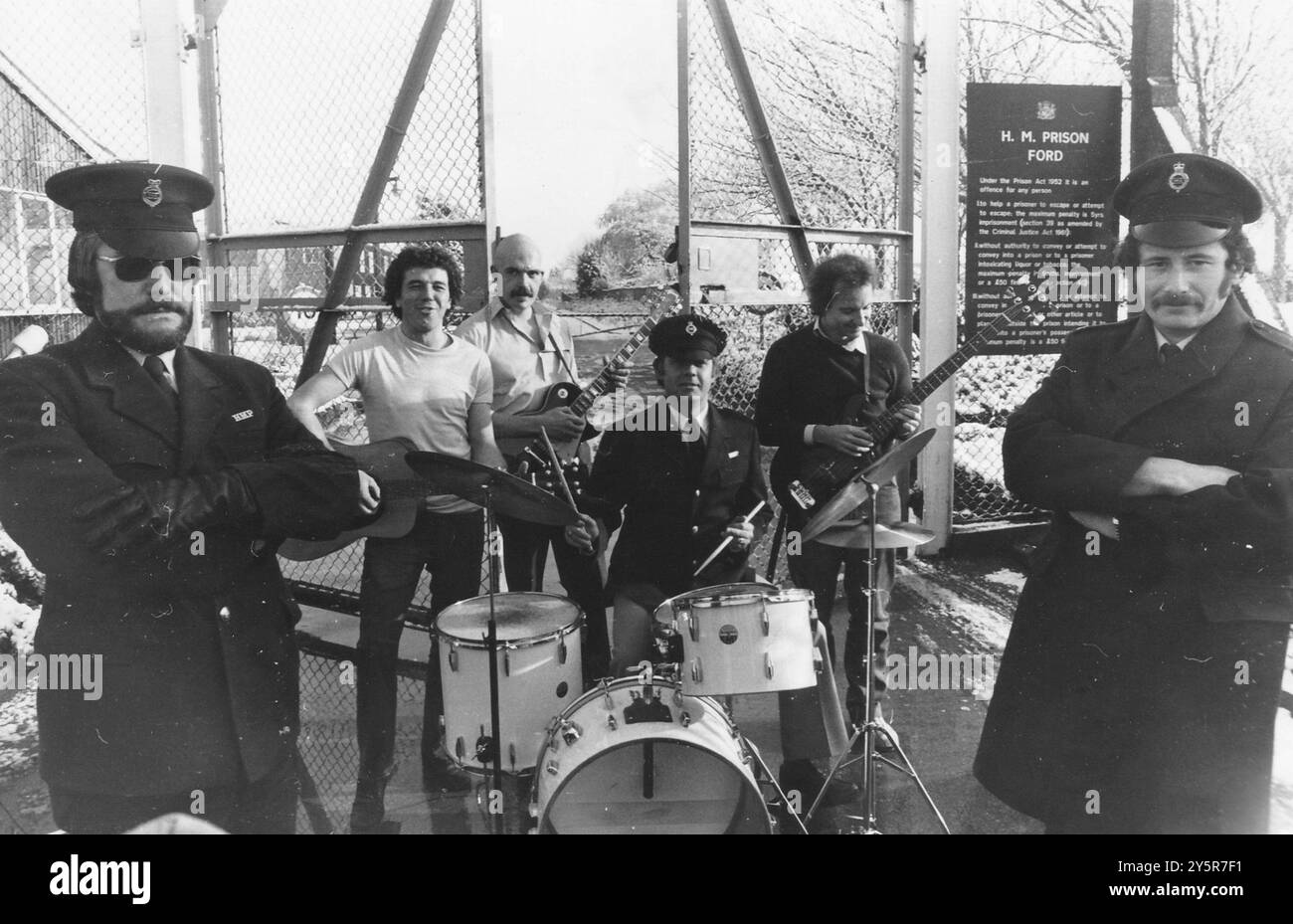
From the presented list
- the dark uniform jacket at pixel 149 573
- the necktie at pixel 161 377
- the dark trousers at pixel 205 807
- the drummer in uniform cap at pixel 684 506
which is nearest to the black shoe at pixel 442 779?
the drummer in uniform cap at pixel 684 506

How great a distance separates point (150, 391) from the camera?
283cm

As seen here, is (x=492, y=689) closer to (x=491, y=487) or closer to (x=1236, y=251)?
(x=491, y=487)

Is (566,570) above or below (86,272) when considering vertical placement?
below

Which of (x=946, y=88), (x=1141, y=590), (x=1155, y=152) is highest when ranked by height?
(x=946, y=88)

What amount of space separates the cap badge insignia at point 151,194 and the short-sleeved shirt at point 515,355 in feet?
5.54

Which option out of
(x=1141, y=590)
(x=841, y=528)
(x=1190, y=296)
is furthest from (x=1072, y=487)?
(x=841, y=528)

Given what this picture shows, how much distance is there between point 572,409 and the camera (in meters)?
4.45

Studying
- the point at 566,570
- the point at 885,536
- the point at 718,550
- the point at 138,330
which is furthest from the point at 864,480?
the point at 138,330

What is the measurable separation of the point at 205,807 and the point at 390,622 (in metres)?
1.25

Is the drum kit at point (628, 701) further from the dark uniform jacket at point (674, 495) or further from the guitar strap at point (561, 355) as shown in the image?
the guitar strap at point (561, 355)

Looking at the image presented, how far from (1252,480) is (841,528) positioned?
58.6 inches

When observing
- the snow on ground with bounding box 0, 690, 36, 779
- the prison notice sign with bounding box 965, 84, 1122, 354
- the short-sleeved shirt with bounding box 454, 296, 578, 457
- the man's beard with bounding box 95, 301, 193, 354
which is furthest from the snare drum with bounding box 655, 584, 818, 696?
the prison notice sign with bounding box 965, 84, 1122, 354

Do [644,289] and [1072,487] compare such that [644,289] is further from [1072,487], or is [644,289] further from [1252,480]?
[1252,480]
